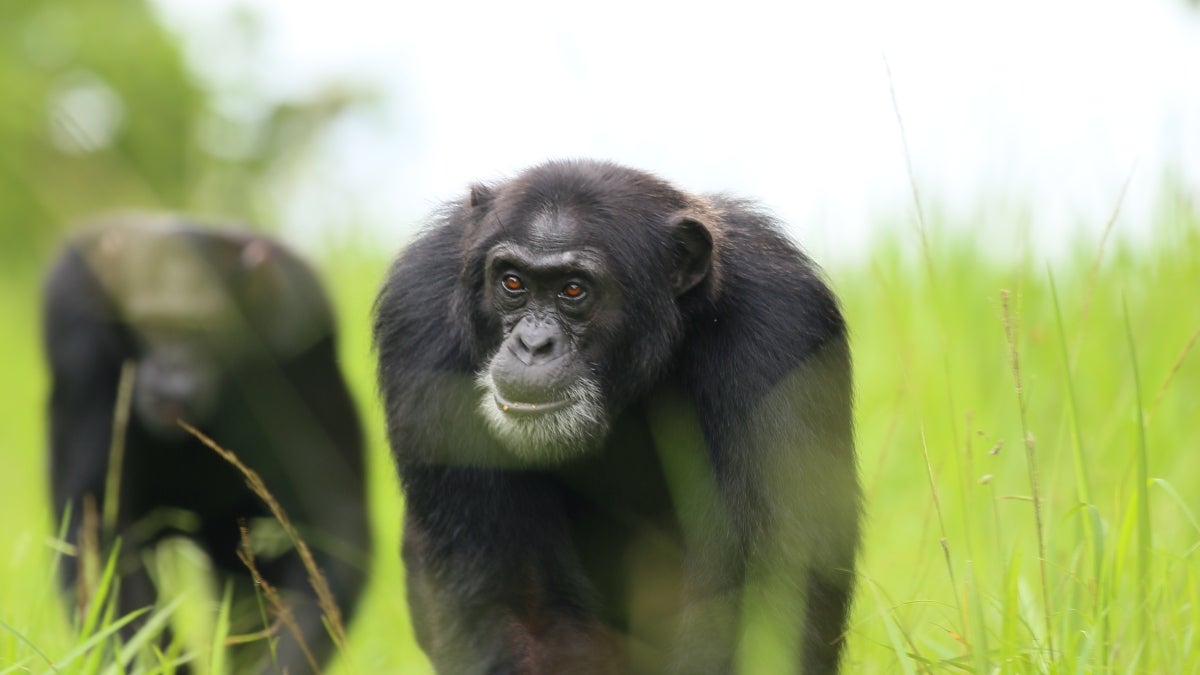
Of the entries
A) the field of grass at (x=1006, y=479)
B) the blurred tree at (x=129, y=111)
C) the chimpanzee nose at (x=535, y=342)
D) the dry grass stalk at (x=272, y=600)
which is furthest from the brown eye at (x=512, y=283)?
the blurred tree at (x=129, y=111)

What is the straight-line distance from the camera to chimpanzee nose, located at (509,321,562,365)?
4.63m

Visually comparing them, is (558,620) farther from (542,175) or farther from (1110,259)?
(1110,259)

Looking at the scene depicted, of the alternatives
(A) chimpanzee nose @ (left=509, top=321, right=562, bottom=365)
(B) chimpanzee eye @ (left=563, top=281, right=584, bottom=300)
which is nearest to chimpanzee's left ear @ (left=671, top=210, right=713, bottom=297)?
(B) chimpanzee eye @ (left=563, top=281, right=584, bottom=300)

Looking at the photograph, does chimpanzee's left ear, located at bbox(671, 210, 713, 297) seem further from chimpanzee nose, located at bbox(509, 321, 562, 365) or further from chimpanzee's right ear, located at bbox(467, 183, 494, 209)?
chimpanzee's right ear, located at bbox(467, 183, 494, 209)

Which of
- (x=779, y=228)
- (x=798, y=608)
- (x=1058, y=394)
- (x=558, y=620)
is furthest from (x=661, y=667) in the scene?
(x=1058, y=394)

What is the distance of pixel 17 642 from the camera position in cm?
427

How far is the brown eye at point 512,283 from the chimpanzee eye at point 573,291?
155mm

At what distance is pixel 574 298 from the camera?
15.6 feet

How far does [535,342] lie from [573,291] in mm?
256

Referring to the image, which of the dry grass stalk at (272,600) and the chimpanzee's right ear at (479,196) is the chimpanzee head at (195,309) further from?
the chimpanzee's right ear at (479,196)

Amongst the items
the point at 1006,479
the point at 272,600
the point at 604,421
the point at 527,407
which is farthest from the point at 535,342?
the point at 1006,479

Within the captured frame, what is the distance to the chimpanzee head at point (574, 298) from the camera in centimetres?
463

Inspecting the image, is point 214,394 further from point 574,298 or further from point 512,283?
point 574,298

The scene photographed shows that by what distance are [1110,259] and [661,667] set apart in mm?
4679
